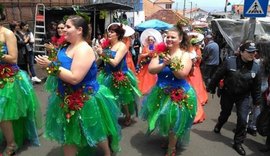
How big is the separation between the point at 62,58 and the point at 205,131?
11.0 feet

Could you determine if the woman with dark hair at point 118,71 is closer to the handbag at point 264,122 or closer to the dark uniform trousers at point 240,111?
the dark uniform trousers at point 240,111

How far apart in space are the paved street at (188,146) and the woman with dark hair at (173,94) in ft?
1.68

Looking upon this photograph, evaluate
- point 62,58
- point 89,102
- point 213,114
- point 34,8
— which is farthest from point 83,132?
point 34,8

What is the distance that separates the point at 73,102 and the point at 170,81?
1422 mm

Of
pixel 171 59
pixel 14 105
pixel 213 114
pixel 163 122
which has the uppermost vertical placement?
pixel 171 59

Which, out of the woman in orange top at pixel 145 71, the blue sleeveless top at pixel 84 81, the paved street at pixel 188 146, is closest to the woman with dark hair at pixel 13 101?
the paved street at pixel 188 146

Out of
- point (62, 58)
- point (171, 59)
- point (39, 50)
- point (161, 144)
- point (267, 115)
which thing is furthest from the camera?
point (39, 50)

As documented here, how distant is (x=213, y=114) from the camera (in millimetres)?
6922

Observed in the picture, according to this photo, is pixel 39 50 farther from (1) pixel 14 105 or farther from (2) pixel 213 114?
(1) pixel 14 105

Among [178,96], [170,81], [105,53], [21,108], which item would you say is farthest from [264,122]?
[21,108]

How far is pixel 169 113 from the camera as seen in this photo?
414cm

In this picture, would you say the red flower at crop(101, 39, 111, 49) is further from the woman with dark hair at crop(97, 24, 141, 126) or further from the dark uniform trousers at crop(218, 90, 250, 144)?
the dark uniform trousers at crop(218, 90, 250, 144)

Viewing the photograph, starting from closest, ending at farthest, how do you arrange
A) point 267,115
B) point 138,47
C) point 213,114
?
point 267,115
point 213,114
point 138,47

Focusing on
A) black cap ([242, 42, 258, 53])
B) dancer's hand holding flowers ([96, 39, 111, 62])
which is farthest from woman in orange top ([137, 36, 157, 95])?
black cap ([242, 42, 258, 53])
